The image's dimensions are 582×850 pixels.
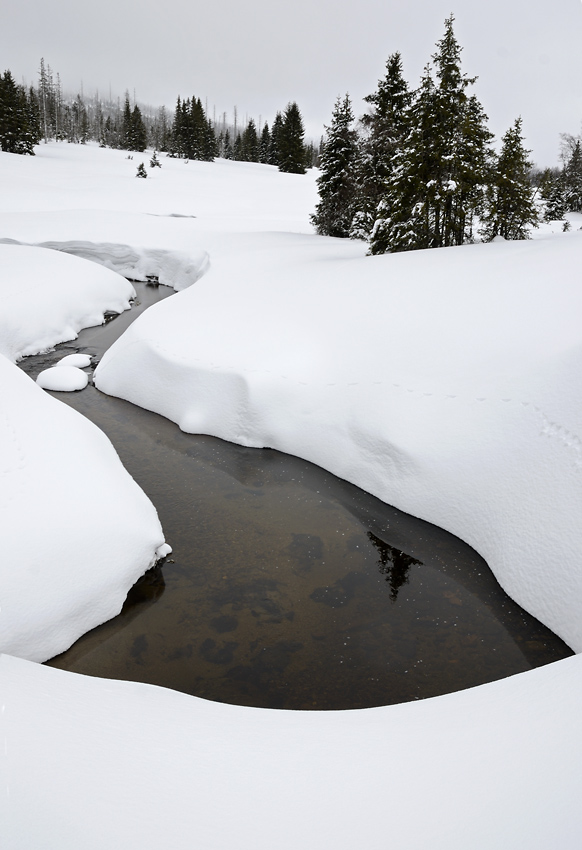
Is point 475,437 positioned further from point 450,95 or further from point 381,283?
point 450,95

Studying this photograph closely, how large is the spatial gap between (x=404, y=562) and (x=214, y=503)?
8.63 ft

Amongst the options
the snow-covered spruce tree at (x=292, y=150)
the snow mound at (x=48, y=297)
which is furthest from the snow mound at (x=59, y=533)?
the snow-covered spruce tree at (x=292, y=150)

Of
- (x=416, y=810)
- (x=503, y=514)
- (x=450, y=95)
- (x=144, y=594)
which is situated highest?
(x=450, y=95)

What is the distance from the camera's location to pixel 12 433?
6613 millimetres

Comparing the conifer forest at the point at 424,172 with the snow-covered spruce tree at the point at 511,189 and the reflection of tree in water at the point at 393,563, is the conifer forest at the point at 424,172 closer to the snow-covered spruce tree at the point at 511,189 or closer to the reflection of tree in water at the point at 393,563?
the snow-covered spruce tree at the point at 511,189

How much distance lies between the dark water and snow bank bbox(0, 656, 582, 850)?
1331 mm

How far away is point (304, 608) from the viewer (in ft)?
19.0

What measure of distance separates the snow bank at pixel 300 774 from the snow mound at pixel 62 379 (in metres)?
8.35

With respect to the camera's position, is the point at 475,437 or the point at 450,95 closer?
the point at 475,437

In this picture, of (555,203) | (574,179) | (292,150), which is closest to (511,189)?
(555,203)

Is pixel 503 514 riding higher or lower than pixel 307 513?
higher

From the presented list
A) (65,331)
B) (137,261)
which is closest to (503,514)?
(65,331)

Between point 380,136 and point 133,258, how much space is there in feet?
33.7

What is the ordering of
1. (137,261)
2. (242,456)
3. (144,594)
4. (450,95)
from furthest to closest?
(137,261)
(450,95)
(242,456)
(144,594)
